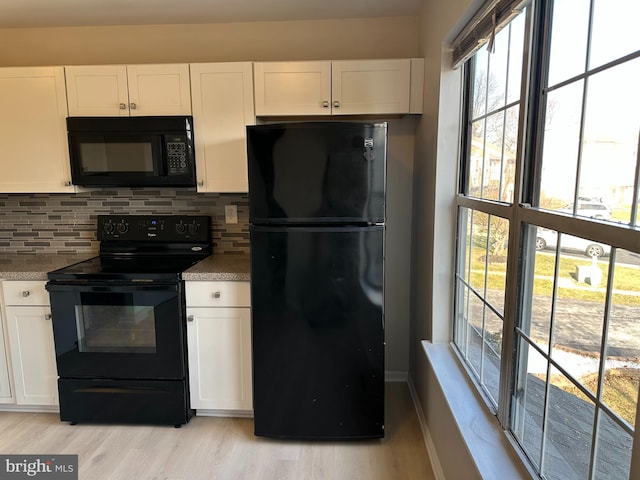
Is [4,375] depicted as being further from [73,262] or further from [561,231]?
[561,231]

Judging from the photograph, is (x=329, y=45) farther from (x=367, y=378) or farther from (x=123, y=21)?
(x=367, y=378)

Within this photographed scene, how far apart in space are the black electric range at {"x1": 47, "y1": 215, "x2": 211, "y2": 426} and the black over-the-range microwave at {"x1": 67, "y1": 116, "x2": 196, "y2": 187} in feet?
1.70

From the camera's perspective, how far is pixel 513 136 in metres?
1.36

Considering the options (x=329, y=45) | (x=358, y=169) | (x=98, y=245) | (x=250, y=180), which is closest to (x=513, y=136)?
(x=358, y=169)

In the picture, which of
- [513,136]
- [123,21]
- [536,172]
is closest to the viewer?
[536,172]

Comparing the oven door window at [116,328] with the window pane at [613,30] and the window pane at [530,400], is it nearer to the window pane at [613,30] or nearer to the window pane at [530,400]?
the window pane at [530,400]

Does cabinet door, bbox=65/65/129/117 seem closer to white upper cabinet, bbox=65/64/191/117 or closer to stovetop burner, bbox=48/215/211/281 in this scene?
white upper cabinet, bbox=65/64/191/117

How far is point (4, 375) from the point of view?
7.79ft

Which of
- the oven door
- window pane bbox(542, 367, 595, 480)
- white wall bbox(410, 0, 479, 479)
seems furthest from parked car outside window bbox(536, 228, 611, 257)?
the oven door

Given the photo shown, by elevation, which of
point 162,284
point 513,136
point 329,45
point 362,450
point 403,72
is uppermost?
point 329,45

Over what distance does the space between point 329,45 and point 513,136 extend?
1514 mm

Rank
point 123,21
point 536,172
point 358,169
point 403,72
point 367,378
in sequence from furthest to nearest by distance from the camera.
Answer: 1. point 123,21
2. point 403,72
3. point 367,378
4. point 358,169
5. point 536,172

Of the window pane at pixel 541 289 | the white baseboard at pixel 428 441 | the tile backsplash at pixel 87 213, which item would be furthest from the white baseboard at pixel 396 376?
the window pane at pixel 541 289

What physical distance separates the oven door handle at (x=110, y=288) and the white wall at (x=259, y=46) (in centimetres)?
137
